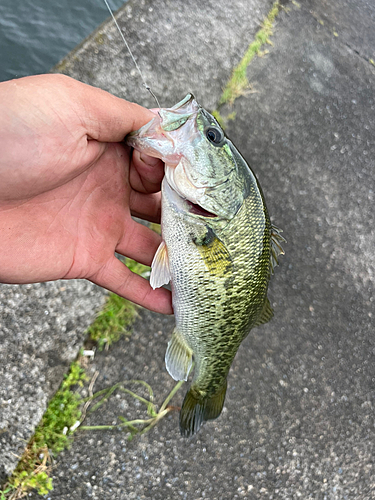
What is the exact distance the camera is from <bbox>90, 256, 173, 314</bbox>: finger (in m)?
2.43

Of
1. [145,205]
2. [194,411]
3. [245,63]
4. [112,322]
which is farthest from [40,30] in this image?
[194,411]

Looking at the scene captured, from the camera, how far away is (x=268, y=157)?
3801 mm

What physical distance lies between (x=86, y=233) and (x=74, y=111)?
2.47ft

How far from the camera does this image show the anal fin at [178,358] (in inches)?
95.4

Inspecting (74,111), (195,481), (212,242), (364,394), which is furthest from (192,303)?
(364,394)

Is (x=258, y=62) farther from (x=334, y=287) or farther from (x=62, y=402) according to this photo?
(x=62, y=402)

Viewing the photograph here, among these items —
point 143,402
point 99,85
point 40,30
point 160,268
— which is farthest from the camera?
point 40,30

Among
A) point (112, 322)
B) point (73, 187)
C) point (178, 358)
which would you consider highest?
point (73, 187)

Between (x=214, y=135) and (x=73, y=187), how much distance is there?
0.90 metres

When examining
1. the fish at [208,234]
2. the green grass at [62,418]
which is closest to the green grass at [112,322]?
the green grass at [62,418]

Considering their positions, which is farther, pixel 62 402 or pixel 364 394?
pixel 364 394

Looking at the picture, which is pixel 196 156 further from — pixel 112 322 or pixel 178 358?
pixel 112 322

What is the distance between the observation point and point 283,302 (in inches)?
133

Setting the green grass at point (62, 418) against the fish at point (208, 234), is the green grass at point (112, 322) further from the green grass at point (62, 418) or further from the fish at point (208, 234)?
the fish at point (208, 234)
